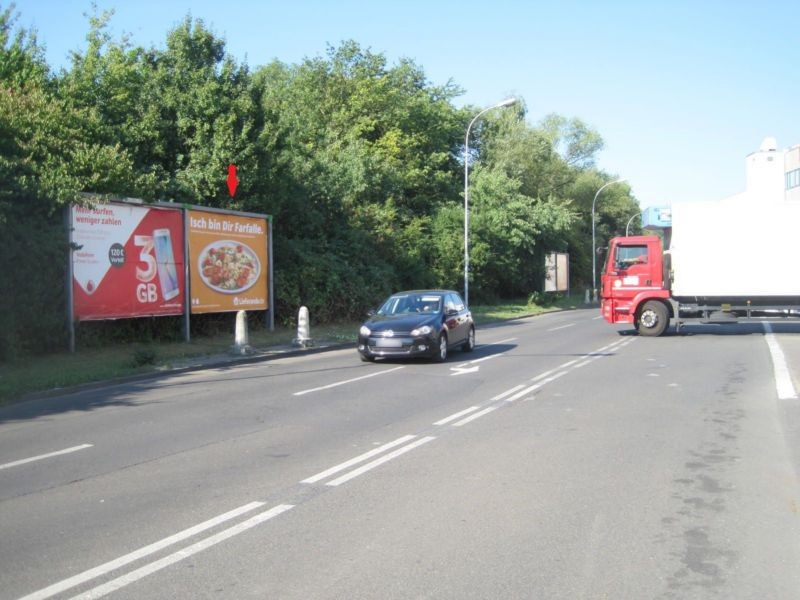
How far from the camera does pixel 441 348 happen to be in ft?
53.0

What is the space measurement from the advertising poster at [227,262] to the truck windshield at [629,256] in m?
10.7

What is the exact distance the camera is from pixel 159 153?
22672 millimetres

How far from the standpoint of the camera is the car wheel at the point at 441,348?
52.6ft

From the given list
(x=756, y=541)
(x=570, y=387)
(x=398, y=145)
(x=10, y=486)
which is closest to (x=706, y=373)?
(x=570, y=387)

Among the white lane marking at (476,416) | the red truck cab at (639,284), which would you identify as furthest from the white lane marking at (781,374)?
the white lane marking at (476,416)

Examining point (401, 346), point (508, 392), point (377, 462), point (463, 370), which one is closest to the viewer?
point (377, 462)

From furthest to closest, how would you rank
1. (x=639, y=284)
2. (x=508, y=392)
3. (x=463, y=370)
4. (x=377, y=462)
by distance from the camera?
(x=639, y=284), (x=463, y=370), (x=508, y=392), (x=377, y=462)

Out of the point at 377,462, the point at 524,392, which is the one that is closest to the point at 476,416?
the point at 524,392

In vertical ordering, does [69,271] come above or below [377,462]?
above

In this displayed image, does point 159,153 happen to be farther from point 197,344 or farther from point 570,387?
Answer: point 570,387

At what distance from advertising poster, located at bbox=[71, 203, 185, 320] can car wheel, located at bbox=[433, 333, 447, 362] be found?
7188mm

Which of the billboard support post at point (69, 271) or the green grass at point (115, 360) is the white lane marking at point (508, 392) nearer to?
the green grass at point (115, 360)

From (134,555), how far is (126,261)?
13.8m

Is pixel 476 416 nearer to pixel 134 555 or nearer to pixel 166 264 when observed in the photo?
pixel 134 555
